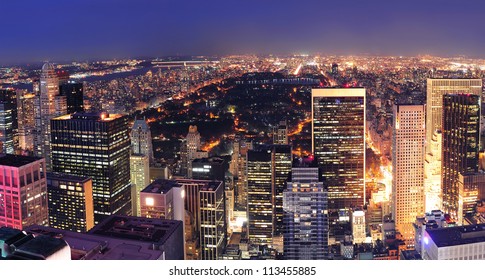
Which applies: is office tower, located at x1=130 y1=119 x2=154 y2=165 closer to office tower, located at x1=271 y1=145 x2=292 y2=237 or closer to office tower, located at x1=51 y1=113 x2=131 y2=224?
office tower, located at x1=51 y1=113 x2=131 y2=224

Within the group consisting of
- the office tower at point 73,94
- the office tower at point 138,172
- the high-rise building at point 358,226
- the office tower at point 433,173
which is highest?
the office tower at point 73,94

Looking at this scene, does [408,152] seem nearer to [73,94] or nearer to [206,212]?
[206,212]

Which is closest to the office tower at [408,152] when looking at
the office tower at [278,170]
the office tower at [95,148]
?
the office tower at [278,170]

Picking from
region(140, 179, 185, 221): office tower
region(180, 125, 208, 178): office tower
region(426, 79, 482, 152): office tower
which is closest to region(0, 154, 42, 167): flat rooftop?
region(140, 179, 185, 221): office tower

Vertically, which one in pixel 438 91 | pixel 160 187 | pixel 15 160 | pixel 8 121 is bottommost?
pixel 160 187

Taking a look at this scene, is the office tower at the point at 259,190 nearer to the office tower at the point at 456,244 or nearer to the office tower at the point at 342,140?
the office tower at the point at 342,140

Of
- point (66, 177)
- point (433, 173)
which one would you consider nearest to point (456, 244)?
point (66, 177)
